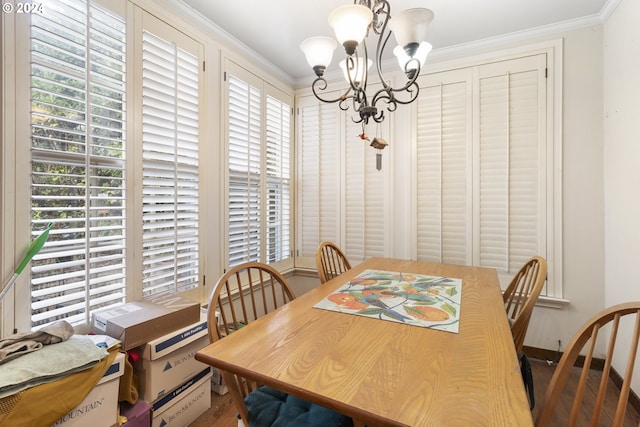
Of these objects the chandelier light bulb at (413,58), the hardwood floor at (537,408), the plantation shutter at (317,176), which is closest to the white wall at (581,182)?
→ the hardwood floor at (537,408)

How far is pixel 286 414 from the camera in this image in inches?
36.7

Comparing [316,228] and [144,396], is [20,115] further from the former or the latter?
[316,228]

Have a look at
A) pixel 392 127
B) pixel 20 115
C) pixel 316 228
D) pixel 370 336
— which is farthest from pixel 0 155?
pixel 392 127

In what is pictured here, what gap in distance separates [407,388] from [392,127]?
92.9 inches

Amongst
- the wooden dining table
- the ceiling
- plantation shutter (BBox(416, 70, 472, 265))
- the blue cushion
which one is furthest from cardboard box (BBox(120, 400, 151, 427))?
the ceiling

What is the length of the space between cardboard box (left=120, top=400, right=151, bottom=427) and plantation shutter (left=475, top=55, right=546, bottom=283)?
2418mm

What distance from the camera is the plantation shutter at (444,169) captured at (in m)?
2.41

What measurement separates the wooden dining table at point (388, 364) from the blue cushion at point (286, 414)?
0.75ft

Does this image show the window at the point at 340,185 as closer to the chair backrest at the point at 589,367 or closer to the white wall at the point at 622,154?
the white wall at the point at 622,154

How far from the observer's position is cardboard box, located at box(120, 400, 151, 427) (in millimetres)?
1323

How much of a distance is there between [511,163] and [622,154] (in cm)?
61

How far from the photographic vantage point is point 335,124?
2893mm

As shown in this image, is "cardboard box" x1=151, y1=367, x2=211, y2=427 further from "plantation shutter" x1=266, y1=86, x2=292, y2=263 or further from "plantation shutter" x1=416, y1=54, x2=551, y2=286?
"plantation shutter" x1=416, y1=54, x2=551, y2=286

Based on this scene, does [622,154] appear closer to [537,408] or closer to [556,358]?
[556,358]
